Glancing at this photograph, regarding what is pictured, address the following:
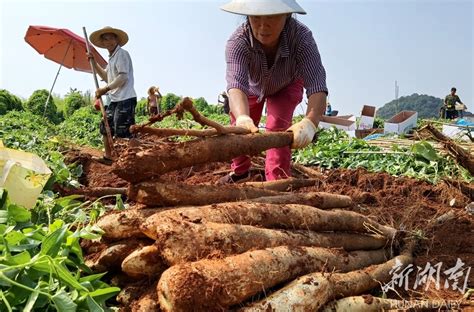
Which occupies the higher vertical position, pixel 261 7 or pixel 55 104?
pixel 261 7

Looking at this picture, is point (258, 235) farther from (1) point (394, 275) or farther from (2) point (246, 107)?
(2) point (246, 107)

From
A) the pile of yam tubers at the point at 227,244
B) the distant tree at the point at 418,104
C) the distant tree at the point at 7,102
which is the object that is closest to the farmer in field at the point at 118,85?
the pile of yam tubers at the point at 227,244

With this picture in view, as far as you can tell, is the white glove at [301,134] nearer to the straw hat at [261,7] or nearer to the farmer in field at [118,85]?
the straw hat at [261,7]

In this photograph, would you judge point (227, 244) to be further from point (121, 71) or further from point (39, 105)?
point (39, 105)

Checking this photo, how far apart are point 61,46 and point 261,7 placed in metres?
6.67

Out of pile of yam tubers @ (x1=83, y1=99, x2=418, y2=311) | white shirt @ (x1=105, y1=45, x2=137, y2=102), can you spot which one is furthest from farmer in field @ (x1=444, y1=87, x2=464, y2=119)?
pile of yam tubers @ (x1=83, y1=99, x2=418, y2=311)

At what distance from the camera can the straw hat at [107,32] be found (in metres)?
6.28

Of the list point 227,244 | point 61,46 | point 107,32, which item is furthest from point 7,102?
point 227,244

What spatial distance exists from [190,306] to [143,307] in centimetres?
24

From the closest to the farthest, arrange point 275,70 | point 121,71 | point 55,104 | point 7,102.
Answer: point 275,70, point 121,71, point 7,102, point 55,104

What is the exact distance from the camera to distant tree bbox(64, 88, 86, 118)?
21.8 metres

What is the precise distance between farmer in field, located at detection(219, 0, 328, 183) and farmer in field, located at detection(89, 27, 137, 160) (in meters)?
2.56

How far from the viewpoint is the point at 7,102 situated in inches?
679

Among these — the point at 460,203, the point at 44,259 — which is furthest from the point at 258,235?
the point at 460,203
